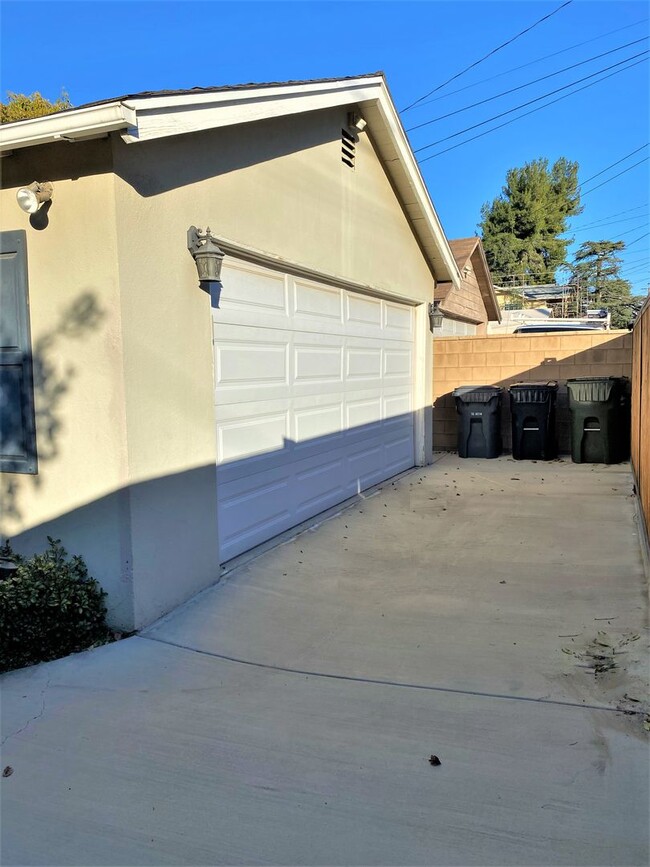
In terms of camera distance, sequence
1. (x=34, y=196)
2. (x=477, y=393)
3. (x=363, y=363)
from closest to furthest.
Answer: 1. (x=34, y=196)
2. (x=363, y=363)
3. (x=477, y=393)

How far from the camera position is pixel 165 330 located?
161 inches

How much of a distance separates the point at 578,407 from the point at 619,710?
748cm

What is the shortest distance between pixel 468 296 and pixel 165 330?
47.4 feet

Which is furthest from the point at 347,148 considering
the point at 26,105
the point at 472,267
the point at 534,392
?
the point at 26,105

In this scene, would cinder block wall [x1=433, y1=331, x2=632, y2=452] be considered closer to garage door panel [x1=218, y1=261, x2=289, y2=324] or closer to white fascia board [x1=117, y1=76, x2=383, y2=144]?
white fascia board [x1=117, y1=76, x2=383, y2=144]

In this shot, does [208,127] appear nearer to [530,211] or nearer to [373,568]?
[373,568]

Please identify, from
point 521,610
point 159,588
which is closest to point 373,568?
point 521,610

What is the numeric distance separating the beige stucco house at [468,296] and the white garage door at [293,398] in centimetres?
592

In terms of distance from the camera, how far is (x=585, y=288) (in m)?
39.7

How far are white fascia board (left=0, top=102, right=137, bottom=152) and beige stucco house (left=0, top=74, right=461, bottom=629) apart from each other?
0.03ft

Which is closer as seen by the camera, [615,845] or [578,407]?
[615,845]

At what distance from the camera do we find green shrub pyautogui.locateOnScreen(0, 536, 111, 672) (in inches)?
138

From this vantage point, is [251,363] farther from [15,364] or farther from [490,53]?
[490,53]

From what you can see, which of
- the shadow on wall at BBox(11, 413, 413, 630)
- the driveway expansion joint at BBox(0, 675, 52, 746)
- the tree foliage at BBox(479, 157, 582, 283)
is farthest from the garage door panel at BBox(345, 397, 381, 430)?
the tree foliage at BBox(479, 157, 582, 283)
